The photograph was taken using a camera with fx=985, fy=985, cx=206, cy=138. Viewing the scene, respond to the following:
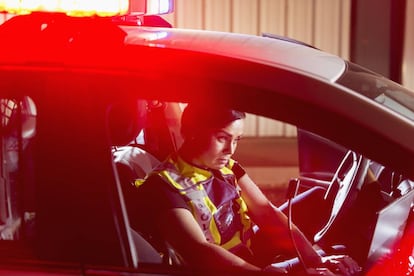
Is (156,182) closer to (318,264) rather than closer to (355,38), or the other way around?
(318,264)

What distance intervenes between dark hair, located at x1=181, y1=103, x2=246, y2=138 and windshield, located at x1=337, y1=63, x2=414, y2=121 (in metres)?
0.33

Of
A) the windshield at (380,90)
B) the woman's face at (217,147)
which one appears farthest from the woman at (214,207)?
the windshield at (380,90)

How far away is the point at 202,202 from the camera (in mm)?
3027

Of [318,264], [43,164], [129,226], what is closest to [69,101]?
[43,164]

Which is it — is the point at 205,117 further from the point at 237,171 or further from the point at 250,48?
the point at 237,171

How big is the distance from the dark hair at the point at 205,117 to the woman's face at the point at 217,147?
0.16ft

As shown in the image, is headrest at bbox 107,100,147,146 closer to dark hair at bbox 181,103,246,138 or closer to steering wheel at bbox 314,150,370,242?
dark hair at bbox 181,103,246,138

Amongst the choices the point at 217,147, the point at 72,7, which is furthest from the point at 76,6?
the point at 217,147

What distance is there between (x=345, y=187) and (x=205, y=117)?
968 mm

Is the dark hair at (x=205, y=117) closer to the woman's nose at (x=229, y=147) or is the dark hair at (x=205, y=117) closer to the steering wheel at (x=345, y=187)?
the woman's nose at (x=229, y=147)

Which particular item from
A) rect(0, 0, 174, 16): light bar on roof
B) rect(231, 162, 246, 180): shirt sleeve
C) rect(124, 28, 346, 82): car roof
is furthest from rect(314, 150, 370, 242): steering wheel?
rect(0, 0, 174, 16): light bar on roof

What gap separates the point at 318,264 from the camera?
2.98 metres

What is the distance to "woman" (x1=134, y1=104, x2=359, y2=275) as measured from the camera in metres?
2.80

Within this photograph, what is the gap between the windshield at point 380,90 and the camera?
8.55ft
